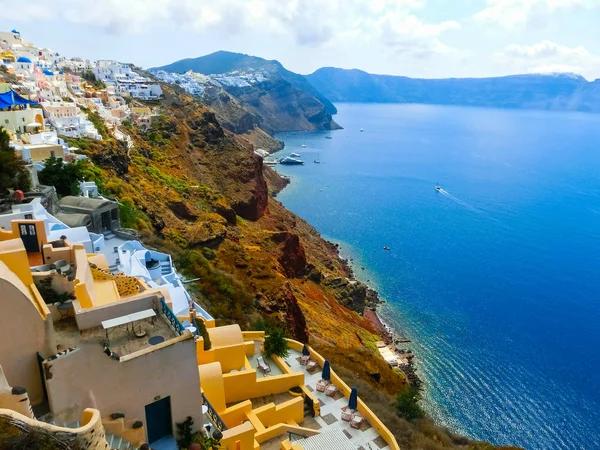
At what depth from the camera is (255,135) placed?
161750 millimetres

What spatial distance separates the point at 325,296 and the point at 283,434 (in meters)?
33.4

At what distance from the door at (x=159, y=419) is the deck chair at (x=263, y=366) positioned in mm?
8012

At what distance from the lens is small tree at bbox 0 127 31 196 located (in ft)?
73.3

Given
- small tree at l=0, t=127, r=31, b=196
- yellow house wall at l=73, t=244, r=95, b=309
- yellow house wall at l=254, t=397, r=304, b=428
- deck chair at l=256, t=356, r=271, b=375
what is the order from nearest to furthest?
yellow house wall at l=73, t=244, r=95, b=309 → yellow house wall at l=254, t=397, r=304, b=428 → deck chair at l=256, t=356, r=271, b=375 → small tree at l=0, t=127, r=31, b=196

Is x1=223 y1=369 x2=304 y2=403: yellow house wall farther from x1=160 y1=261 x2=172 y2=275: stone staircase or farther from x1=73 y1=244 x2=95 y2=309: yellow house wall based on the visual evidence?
x1=160 y1=261 x2=172 y2=275: stone staircase

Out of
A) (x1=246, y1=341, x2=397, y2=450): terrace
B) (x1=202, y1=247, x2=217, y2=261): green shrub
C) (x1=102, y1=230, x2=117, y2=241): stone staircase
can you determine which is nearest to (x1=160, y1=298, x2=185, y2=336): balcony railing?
(x1=246, y1=341, x2=397, y2=450): terrace

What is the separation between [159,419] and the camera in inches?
399

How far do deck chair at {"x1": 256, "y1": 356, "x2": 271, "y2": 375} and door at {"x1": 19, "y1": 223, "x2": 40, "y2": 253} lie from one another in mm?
9707

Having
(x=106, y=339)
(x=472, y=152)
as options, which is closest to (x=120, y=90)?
(x=106, y=339)

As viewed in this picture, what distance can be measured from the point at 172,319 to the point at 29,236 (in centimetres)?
663

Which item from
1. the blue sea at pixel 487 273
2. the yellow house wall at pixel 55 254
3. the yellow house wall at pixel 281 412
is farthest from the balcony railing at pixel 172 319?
the blue sea at pixel 487 273

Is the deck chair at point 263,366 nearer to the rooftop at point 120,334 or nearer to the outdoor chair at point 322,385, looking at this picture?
the outdoor chair at point 322,385

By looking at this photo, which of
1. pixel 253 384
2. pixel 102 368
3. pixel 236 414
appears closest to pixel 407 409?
pixel 253 384

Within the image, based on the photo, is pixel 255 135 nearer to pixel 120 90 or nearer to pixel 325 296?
pixel 120 90
